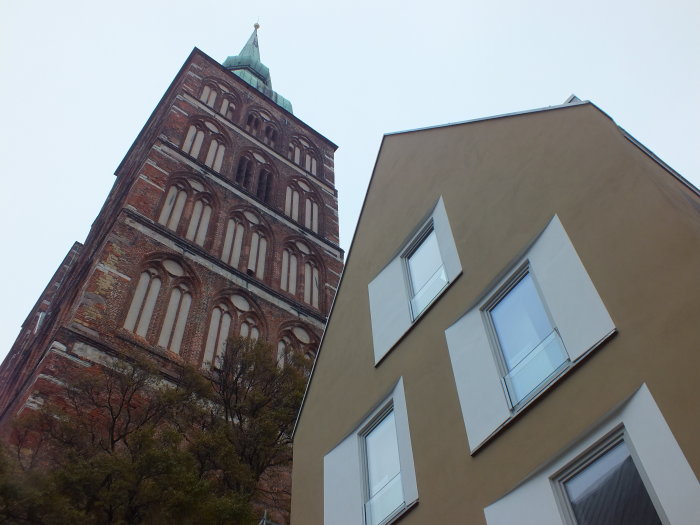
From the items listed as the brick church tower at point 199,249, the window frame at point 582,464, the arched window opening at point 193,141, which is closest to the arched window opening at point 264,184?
the brick church tower at point 199,249

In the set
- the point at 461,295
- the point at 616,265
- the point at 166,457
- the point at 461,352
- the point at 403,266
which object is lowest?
the point at 616,265

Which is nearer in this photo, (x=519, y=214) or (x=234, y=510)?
(x=519, y=214)

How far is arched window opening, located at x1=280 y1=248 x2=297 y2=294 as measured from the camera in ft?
79.5

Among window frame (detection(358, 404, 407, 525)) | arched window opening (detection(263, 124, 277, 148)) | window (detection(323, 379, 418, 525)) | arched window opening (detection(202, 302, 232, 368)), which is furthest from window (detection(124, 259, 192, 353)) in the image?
arched window opening (detection(263, 124, 277, 148))

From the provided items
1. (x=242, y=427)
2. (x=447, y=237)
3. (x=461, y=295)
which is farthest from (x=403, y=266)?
(x=242, y=427)

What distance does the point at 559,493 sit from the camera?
4.34 metres

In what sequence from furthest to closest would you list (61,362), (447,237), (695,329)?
1. (61,362)
2. (447,237)
3. (695,329)

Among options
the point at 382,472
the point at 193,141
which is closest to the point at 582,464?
the point at 382,472

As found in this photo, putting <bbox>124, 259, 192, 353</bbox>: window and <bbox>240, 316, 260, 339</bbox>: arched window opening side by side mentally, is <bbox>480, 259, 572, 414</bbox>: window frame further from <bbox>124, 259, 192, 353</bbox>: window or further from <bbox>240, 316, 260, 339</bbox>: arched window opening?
<bbox>240, 316, 260, 339</bbox>: arched window opening

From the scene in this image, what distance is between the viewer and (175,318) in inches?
757

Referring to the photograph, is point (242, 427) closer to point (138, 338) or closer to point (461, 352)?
point (138, 338)

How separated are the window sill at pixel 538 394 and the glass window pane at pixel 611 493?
65 centimetres

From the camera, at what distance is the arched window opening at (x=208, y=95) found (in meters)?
30.7

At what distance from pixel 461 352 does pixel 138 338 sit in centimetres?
1315
